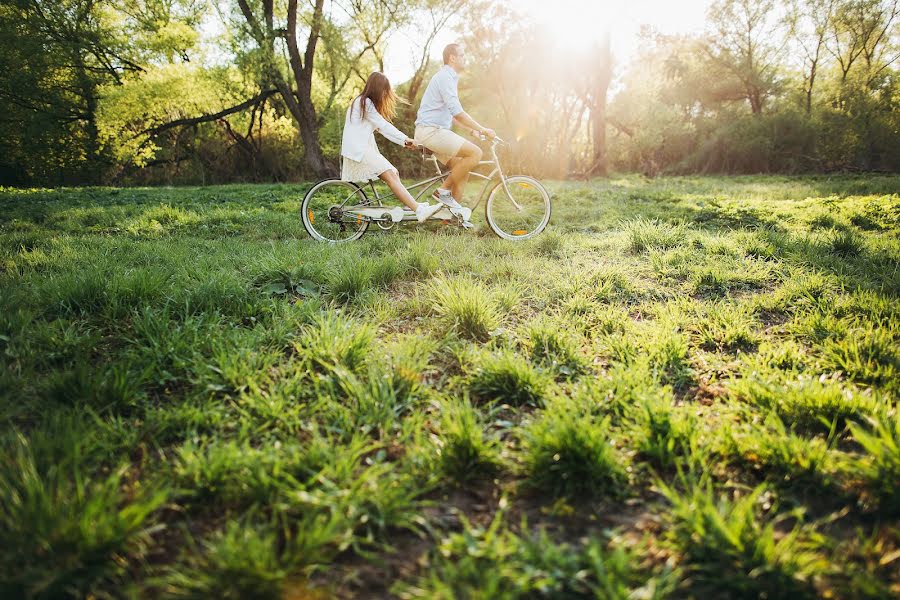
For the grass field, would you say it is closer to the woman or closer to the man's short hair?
the woman

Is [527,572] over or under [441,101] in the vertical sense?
under

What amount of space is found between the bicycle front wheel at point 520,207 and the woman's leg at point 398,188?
3.27 feet

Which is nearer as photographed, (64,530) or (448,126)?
(64,530)

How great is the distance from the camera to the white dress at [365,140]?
5.18 metres

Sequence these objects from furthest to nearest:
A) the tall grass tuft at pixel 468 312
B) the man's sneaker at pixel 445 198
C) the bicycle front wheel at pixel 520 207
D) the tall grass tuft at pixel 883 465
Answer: the bicycle front wheel at pixel 520 207 < the man's sneaker at pixel 445 198 < the tall grass tuft at pixel 468 312 < the tall grass tuft at pixel 883 465

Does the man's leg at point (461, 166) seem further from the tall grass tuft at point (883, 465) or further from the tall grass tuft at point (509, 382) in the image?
the tall grass tuft at point (883, 465)

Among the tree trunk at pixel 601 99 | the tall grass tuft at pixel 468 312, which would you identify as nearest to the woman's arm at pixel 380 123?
the tall grass tuft at pixel 468 312

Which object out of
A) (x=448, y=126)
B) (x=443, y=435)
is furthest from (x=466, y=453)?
(x=448, y=126)

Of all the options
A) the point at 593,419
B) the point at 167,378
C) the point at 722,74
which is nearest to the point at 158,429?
the point at 167,378

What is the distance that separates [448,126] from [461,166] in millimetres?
515

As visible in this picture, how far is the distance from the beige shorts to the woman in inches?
9.5

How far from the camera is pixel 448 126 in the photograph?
215 inches

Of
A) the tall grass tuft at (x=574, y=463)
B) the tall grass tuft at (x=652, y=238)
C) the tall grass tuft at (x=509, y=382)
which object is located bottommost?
the tall grass tuft at (x=574, y=463)

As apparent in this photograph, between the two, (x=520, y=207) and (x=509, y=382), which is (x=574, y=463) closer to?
(x=509, y=382)
